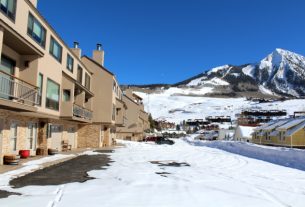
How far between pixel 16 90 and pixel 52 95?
27.0 feet

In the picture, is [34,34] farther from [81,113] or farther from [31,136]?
[81,113]

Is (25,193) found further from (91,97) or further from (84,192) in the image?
(91,97)

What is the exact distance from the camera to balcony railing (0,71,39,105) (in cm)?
1653

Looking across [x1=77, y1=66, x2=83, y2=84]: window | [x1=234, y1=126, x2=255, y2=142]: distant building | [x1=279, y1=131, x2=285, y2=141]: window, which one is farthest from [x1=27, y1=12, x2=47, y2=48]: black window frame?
[x1=234, y1=126, x2=255, y2=142]: distant building

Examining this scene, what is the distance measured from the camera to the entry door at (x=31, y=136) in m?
25.0

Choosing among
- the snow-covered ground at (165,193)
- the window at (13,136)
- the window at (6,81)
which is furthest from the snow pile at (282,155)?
the window at (13,136)

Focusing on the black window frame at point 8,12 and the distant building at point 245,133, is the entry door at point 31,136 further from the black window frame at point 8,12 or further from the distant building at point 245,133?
the distant building at point 245,133

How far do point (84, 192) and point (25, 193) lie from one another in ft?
5.68

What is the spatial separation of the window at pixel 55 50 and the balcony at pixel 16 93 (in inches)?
242

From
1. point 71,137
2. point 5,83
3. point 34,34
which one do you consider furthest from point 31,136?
point 71,137

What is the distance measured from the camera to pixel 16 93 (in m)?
18.2

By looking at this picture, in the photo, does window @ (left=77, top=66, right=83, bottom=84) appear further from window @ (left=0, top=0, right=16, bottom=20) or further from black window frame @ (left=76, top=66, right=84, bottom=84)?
window @ (left=0, top=0, right=16, bottom=20)

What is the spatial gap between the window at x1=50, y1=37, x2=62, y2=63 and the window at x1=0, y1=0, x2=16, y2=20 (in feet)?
24.8

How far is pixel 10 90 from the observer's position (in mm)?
17578
